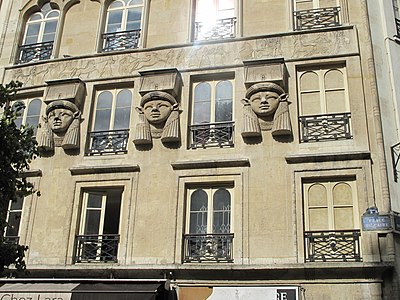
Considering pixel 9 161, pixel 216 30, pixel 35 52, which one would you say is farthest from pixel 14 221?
pixel 216 30

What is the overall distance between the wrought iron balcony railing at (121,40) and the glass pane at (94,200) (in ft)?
14.5

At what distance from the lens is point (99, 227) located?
1334cm

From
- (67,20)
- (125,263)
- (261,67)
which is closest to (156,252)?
(125,263)

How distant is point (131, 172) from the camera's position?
1341 cm

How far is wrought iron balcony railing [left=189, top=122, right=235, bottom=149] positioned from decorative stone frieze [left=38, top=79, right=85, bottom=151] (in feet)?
10.6

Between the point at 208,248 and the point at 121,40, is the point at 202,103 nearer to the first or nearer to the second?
the point at 121,40

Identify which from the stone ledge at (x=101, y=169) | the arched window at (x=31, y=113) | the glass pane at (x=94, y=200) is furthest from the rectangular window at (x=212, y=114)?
the arched window at (x=31, y=113)

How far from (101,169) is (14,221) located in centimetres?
283

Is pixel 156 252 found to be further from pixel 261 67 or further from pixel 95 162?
pixel 261 67

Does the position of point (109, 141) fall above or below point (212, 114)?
below

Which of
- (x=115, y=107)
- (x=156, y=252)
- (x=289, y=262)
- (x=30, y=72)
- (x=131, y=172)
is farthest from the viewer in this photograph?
(x=30, y=72)

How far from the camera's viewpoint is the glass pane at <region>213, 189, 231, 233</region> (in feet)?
40.9

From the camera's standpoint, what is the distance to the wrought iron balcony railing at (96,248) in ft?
42.3

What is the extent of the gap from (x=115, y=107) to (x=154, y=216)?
3.49m
